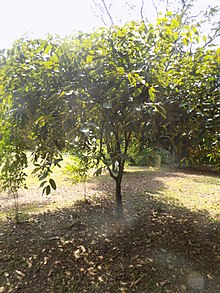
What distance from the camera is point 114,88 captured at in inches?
68.8

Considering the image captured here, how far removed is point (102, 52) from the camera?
1905mm

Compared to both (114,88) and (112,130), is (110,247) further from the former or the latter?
(114,88)

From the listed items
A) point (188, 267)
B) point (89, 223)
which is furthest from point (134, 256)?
point (89, 223)

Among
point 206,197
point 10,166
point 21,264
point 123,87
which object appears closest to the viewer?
point 123,87

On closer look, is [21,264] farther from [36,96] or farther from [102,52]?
[102,52]

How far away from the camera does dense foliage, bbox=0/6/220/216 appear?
1763 millimetres

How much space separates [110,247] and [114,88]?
179cm

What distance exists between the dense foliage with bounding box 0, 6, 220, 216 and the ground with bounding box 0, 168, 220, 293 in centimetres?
103

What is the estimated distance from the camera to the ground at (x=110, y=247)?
2137 millimetres

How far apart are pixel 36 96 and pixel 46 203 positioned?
9.21 ft

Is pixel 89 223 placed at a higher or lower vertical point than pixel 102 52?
lower

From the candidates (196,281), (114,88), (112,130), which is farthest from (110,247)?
(114,88)

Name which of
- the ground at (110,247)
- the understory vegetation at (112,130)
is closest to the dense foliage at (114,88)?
the understory vegetation at (112,130)

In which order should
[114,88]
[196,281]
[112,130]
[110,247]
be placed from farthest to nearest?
[110,247] → [112,130] → [196,281] → [114,88]
